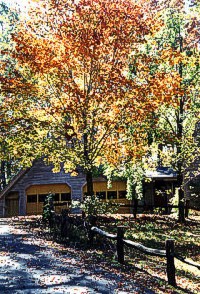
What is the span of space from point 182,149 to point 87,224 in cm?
Result: 961

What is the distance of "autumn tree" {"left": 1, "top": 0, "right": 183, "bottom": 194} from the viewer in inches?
540

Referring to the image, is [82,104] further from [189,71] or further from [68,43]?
[189,71]

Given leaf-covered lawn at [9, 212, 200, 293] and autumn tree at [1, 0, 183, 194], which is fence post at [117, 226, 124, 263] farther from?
autumn tree at [1, 0, 183, 194]

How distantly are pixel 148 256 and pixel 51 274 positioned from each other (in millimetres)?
5687

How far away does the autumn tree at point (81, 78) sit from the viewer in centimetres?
1372

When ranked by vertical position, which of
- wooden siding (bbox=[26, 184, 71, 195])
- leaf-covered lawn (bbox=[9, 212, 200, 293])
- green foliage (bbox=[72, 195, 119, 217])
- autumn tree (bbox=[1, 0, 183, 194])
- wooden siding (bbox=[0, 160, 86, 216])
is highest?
autumn tree (bbox=[1, 0, 183, 194])

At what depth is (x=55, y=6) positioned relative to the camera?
1409cm

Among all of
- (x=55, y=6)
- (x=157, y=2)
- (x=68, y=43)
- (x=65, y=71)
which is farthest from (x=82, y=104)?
(x=157, y=2)

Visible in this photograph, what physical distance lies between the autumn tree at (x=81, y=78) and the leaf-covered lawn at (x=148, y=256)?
13.7ft

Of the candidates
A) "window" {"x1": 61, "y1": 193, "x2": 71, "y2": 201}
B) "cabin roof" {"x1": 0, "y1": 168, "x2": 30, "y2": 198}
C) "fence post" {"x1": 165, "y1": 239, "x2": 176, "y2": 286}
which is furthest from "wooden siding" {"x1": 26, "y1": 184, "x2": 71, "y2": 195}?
"fence post" {"x1": 165, "y1": 239, "x2": 176, "y2": 286}

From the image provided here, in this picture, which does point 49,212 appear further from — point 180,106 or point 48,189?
point 48,189

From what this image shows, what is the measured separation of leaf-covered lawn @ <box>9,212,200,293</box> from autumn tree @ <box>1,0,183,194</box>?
13.7ft

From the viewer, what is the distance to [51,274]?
9195mm

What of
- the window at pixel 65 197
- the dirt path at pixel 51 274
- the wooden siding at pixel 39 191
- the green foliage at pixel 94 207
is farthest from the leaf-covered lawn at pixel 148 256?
the wooden siding at pixel 39 191
